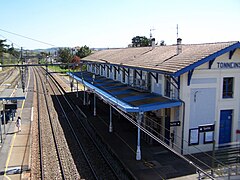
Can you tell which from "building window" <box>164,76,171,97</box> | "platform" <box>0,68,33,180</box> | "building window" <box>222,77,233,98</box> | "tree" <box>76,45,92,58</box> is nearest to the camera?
"platform" <box>0,68,33,180</box>

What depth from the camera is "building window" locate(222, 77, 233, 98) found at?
51.5 ft

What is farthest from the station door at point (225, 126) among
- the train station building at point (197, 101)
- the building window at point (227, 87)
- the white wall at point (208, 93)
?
the building window at point (227, 87)

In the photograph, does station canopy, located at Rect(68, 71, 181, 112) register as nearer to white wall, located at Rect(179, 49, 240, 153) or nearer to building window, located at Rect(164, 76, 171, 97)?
building window, located at Rect(164, 76, 171, 97)

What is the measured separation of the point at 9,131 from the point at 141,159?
9964mm

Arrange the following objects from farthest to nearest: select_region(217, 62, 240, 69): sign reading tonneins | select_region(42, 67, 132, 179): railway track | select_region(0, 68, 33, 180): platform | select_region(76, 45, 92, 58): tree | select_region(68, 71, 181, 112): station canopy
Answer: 1. select_region(76, 45, 92, 58): tree
2. select_region(217, 62, 240, 69): sign reading tonneins
3. select_region(68, 71, 181, 112): station canopy
4. select_region(42, 67, 132, 179): railway track
5. select_region(0, 68, 33, 180): platform

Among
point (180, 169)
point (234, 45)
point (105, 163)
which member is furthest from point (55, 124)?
point (234, 45)

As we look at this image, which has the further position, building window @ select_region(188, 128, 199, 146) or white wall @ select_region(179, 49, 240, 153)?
building window @ select_region(188, 128, 199, 146)

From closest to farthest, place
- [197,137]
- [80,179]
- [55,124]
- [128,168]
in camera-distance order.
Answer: [80,179], [128,168], [197,137], [55,124]

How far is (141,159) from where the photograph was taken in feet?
47.2

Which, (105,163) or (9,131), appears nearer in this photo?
(105,163)

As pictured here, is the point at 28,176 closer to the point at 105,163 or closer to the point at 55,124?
the point at 105,163

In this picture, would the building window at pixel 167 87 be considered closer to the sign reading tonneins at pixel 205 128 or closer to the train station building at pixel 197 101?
the train station building at pixel 197 101

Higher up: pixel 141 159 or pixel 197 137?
pixel 197 137

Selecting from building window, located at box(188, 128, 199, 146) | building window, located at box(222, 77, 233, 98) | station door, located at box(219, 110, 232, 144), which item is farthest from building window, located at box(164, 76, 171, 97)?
station door, located at box(219, 110, 232, 144)
